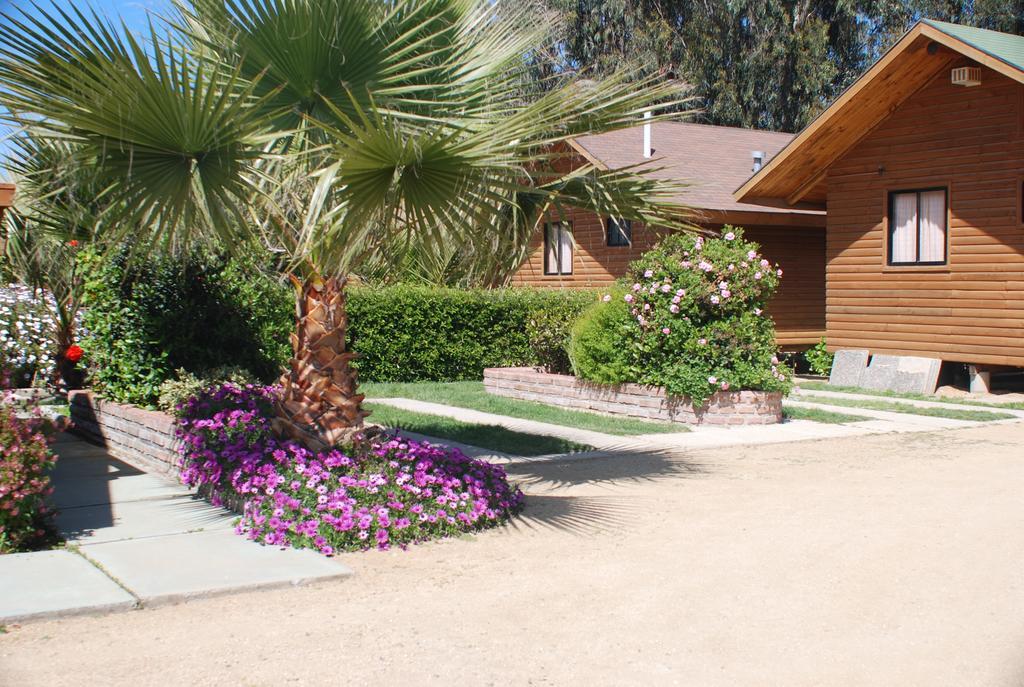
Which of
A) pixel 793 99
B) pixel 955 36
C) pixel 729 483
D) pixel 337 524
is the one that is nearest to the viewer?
pixel 337 524

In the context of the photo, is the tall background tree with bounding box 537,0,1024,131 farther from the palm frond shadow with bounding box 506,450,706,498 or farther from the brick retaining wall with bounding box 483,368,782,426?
the palm frond shadow with bounding box 506,450,706,498

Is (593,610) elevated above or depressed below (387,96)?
below

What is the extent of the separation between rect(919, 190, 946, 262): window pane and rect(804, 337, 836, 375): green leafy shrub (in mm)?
3065

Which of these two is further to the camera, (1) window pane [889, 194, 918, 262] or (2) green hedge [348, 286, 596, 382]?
(1) window pane [889, 194, 918, 262]

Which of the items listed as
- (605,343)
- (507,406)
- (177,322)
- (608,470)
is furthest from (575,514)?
(507,406)

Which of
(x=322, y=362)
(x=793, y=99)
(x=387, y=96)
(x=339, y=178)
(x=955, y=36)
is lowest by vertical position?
(x=322, y=362)

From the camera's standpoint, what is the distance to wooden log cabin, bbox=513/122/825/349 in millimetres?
19797

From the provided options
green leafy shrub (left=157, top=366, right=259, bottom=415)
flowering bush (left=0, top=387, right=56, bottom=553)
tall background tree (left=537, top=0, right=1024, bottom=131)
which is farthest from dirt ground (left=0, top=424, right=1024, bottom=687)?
tall background tree (left=537, top=0, right=1024, bottom=131)

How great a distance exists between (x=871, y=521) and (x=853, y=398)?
343 inches

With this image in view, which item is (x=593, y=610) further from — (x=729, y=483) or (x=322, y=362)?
(x=729, y=483)

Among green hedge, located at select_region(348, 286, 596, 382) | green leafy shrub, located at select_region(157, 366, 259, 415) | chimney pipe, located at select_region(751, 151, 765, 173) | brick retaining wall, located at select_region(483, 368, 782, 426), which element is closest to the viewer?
green leafy shrub, located at select_region(157, 366, 259, 415)

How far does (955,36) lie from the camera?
14.9m

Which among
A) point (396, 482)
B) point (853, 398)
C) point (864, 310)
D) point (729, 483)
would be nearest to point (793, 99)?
point (864, 310)

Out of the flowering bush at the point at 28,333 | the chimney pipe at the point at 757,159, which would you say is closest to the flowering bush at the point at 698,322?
the flowering bush at the point at 28,333
